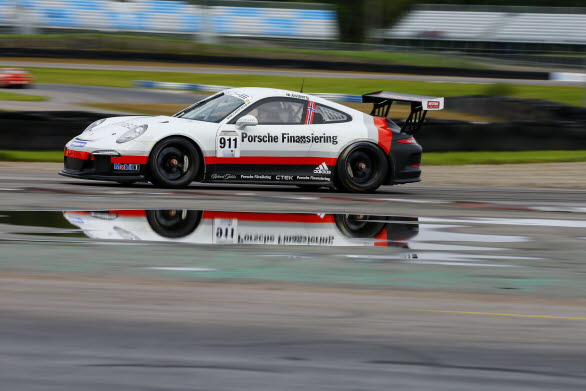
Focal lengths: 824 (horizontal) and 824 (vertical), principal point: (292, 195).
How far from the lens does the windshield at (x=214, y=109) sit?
1011 cm

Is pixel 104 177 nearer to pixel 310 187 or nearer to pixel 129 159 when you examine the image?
pixel 129 159

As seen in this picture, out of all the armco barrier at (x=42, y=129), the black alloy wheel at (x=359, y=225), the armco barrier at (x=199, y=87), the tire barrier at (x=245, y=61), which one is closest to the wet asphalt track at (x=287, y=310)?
the black alloy wheel at (x=359, y=225)

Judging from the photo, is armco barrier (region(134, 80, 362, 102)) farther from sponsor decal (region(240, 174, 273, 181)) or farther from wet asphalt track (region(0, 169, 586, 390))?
wet asphalt track (region(0, 169, 586, 390))

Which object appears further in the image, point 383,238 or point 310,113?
point 310,113

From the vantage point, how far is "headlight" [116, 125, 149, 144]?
375 inches

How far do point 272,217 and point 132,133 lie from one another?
99.0 inches

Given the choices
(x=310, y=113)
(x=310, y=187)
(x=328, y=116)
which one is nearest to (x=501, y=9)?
(x=310, y=187)

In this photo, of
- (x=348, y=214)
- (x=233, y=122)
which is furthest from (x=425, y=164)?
(x=348, y=214)

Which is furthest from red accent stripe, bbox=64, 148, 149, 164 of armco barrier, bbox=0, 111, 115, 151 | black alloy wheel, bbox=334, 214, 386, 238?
armco barrier, bbox=0, 111, 115, 151

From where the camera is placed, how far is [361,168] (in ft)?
35.3

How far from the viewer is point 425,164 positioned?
15945mm

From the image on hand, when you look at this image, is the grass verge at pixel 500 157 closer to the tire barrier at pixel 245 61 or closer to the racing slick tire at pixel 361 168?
the racing slick tire at pixel 361 168

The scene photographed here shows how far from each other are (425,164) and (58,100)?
12063mm

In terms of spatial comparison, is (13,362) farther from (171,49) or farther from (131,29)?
(131,29)
